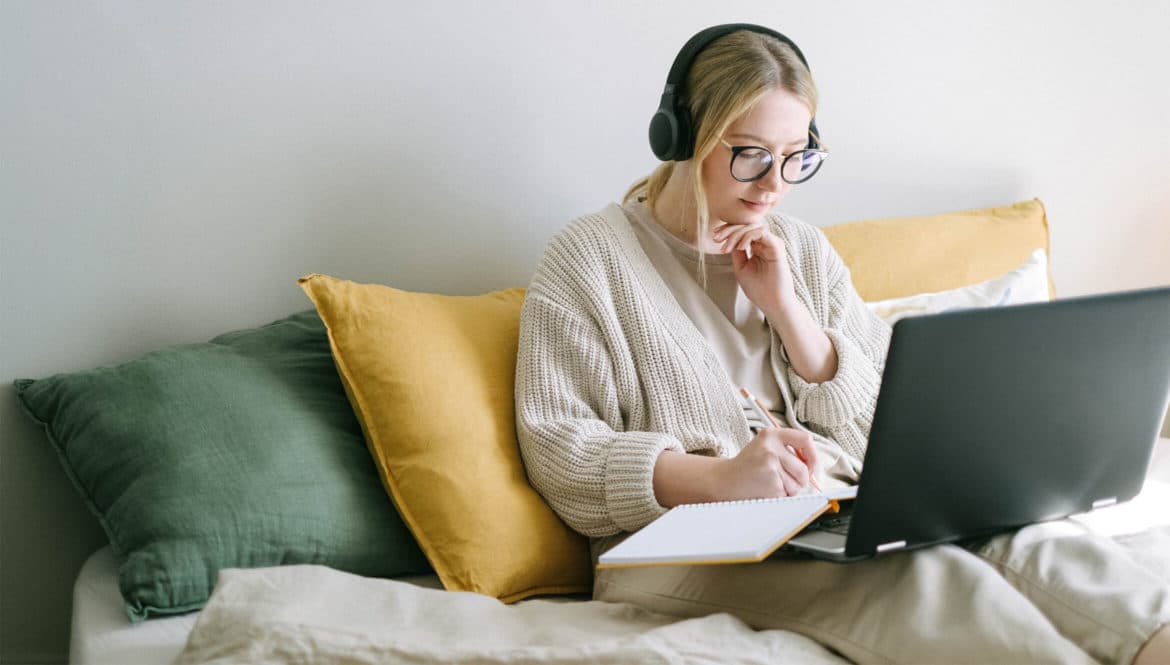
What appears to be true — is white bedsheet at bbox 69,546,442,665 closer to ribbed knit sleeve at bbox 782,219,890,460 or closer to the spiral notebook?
the spiral notebook

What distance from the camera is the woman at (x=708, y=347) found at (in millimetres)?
1289

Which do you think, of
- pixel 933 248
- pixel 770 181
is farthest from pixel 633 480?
pixel 933 248

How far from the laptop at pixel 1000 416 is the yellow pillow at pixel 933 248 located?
0.88m

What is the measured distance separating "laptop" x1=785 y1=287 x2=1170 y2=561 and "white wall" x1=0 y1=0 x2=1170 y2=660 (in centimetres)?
90

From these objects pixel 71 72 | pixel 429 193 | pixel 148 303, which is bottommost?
pixel 148 303

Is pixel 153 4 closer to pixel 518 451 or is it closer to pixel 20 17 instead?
pixel 20 17

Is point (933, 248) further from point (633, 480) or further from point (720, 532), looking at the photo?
point (720, 532)

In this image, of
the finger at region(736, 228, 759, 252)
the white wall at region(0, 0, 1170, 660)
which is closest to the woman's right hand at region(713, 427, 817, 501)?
the finger at region(736, 228, 759, 252)

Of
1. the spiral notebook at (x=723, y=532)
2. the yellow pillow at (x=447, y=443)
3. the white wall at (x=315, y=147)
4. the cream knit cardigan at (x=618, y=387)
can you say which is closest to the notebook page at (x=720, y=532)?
the spiral notebook at (x=723, y=532)

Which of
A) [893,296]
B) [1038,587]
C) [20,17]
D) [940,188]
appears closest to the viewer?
[1038,587]

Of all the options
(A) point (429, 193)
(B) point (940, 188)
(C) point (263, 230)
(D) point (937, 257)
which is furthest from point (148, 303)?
(B) point (940, 188)

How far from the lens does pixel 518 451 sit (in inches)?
60.0

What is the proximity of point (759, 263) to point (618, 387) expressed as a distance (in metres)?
0.28

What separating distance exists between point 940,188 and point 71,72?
1.68 metres
